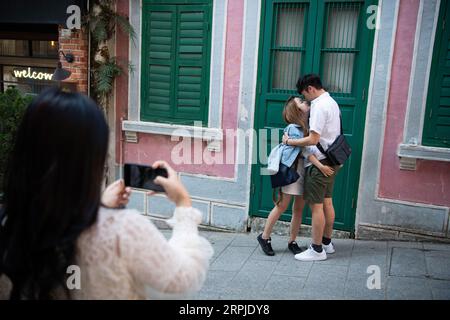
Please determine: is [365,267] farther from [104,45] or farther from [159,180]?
[104,45]

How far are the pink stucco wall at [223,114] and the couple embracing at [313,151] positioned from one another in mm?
1196

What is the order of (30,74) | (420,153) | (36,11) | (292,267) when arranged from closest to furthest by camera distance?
(292,267) → (420,153) → (36,11) → (30,74)

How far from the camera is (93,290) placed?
133 cm

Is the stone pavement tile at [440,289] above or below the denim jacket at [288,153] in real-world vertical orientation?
below

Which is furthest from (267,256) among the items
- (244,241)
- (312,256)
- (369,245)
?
(369,245)

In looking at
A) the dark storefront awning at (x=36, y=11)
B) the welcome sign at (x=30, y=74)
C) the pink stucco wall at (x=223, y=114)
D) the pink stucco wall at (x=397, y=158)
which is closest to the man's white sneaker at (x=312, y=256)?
the pink stucco wall at (x=397, y=158)

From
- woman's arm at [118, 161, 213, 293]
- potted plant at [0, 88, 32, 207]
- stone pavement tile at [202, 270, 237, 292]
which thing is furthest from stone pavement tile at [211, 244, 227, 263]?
woman's arm at [118, 161, 213, 293]

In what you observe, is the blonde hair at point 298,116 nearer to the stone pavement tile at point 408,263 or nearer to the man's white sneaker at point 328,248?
the man's white sneaker at point 328,248

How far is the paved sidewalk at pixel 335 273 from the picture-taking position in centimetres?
362

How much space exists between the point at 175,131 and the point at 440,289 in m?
3.43

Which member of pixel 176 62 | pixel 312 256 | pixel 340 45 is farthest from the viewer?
pixel 176 62

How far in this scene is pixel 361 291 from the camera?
143 inches

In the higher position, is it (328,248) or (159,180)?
(159,180)
